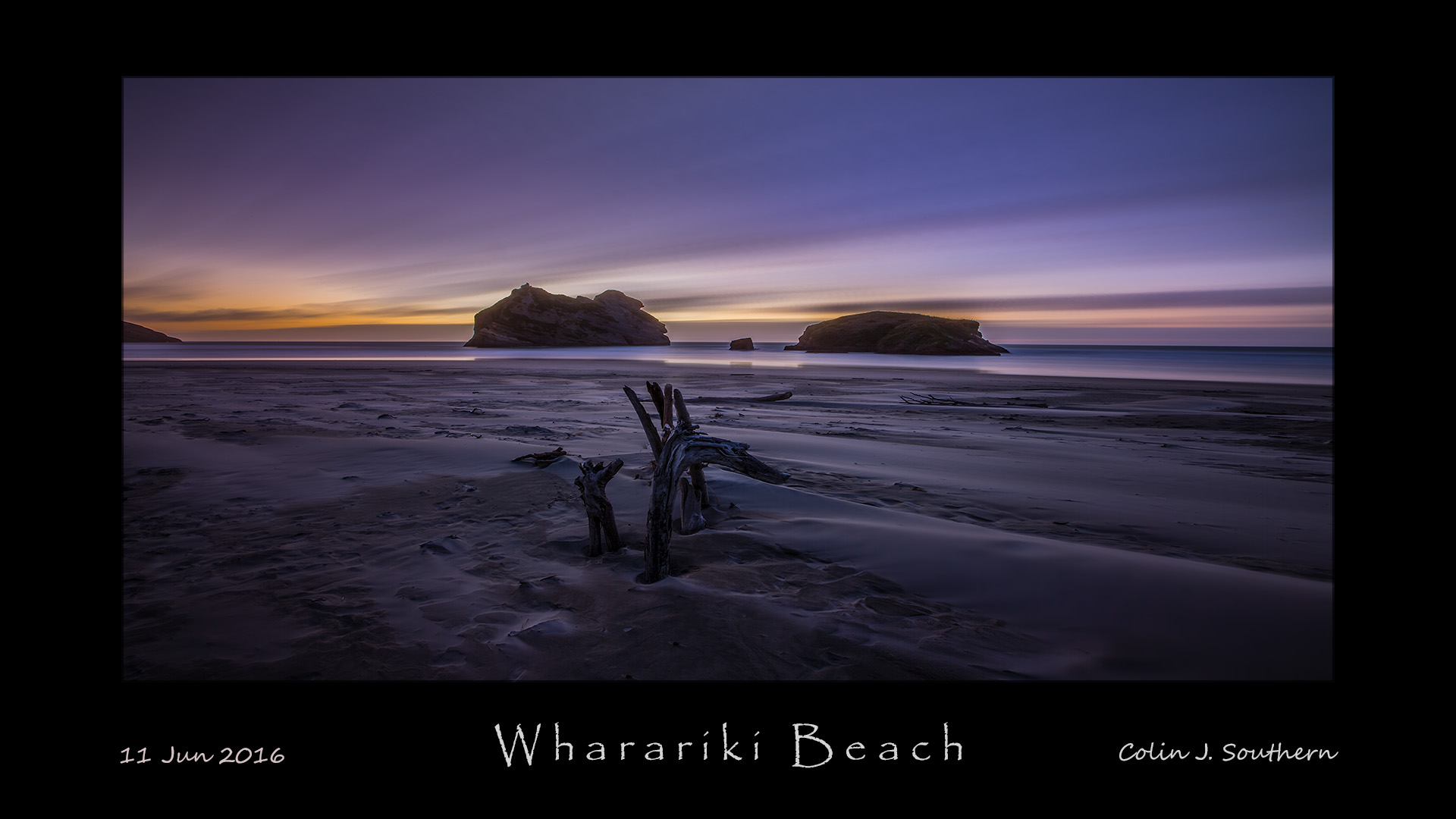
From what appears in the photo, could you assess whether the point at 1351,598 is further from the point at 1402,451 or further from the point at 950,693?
the point at 950,693

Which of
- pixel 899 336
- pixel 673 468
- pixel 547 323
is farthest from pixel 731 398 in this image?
pixel 547 323

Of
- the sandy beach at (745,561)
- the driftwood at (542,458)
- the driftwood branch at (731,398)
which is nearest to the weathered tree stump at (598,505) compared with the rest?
the sandy beach at (745,561)

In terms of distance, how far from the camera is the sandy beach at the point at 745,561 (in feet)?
8.86

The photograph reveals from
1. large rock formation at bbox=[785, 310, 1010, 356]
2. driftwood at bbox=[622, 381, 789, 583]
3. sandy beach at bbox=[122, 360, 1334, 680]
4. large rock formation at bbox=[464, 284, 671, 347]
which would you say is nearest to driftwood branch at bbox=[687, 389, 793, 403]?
sandy beach at bbox=[122, 360, 1334, 680]

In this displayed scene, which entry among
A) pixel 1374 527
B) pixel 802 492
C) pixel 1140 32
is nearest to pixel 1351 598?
pixel 1374 527

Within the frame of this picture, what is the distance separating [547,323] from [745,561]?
93.8 meters

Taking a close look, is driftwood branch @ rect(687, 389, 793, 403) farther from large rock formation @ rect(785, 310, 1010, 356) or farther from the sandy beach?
large rock formation @ rect(785, 310, 1010, 356)

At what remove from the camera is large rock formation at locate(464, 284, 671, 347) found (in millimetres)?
88188

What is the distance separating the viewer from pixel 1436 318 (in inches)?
72.0

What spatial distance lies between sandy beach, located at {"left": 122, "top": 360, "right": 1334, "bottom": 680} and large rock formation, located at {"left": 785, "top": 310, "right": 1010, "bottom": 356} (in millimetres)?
49085

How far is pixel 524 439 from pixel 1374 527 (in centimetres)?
945

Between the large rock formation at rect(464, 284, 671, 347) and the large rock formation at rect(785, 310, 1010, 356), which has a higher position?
the large rock formation at rect(464, 284, 671, 347)

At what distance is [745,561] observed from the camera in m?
4.06

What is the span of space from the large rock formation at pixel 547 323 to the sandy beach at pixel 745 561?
8415cm
